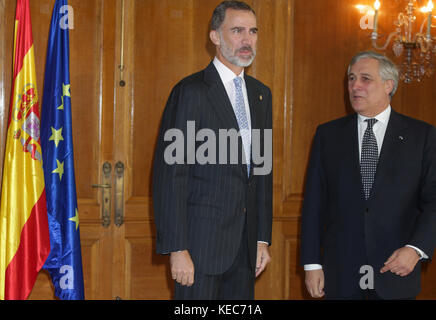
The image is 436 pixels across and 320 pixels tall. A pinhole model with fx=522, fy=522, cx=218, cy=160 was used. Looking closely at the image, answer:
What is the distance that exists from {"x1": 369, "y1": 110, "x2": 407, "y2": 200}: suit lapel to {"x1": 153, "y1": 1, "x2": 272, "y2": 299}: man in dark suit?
1.80ft

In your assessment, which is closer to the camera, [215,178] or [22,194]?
[215,178]

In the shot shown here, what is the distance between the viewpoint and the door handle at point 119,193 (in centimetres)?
359

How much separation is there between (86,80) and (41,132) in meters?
0.63

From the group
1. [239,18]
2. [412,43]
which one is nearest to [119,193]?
[239,18]

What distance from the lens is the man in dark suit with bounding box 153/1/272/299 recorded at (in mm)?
2076

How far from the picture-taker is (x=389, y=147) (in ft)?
7.95

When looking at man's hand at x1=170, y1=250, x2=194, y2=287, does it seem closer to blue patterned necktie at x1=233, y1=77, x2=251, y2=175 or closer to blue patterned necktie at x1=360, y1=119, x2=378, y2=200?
blue patterned necktie at x1=233, y1=77, x2=251, y2=175

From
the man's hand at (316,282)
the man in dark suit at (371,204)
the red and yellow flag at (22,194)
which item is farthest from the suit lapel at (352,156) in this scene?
the red and yellow flag at (22,194)

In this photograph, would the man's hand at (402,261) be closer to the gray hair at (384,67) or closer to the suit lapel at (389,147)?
the suit lapel at (389,147)

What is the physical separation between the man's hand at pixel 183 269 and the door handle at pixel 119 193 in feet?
5.35

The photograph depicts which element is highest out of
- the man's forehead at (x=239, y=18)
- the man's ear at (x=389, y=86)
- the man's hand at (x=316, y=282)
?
the man's forehead at (x=239, y=18)

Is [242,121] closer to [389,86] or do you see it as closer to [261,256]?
[261,256]

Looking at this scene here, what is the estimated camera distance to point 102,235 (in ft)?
11.7

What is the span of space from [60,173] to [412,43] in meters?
2.65
